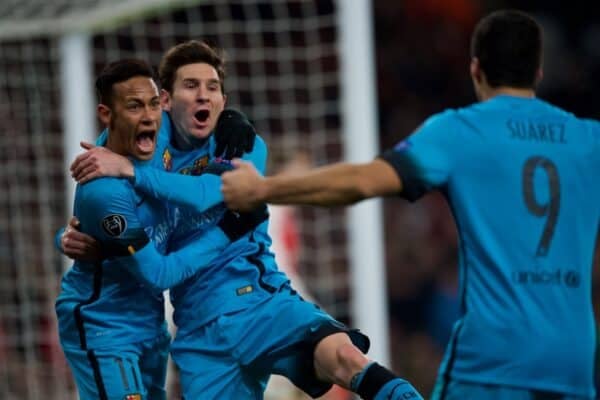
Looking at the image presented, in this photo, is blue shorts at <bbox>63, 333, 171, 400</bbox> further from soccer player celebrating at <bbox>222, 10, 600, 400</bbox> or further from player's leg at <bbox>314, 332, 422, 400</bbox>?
soccer player celebrating at <bbox>222, 10, 600, 400</bbox>

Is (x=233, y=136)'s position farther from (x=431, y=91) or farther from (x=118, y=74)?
(x=431, y=91)

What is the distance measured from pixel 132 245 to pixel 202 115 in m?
0.57

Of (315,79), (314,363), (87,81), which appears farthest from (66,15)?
(314,363)

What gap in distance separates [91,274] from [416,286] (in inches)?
246

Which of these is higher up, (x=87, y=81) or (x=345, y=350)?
(x=87, y=81)

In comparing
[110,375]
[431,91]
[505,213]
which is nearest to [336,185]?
[505,213]

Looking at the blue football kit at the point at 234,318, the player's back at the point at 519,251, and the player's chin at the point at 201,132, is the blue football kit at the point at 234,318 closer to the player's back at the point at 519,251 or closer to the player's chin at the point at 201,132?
the player's chin at the point at 201,132

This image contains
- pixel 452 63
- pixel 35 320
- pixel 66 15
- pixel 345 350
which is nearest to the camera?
pixel 345 350

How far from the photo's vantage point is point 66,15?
7082 millimetres

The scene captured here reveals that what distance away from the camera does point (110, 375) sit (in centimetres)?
434

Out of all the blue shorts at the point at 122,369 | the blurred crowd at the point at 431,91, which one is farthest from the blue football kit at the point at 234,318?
the blurred crowd at the point at 431,91

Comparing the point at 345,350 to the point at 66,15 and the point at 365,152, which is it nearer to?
the point at 365,152

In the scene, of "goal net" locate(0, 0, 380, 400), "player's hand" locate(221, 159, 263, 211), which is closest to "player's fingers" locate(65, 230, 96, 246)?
"player's hand" locate(221, 159, 263, 211)

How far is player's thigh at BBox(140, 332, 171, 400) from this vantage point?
4.50 metres
